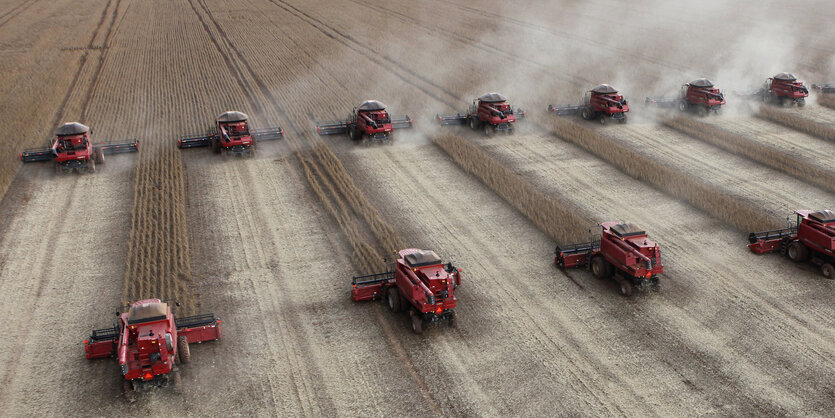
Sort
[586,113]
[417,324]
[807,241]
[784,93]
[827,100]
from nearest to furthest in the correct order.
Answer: [417,324]
[807,241]
[586,113]
[784,93]
[827,100]

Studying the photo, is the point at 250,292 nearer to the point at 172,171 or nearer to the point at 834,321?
the point at 172,171

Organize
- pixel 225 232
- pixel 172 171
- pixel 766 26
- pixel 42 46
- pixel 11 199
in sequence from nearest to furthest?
pixel 225 232 → pixel 11 199 → pixel 172 171 → pixel 42 46 → pixel 766 26

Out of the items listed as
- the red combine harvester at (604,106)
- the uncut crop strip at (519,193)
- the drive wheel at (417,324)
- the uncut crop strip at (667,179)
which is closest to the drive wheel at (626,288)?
the uncut crop strip at (519,193)

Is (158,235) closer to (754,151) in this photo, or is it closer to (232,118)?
(232,118)

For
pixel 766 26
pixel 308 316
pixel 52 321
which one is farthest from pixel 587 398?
pixel 766 26

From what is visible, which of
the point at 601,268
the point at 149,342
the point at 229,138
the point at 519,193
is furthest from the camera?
the point at 229,138

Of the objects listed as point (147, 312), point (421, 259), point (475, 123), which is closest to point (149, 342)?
point (147, 312)
